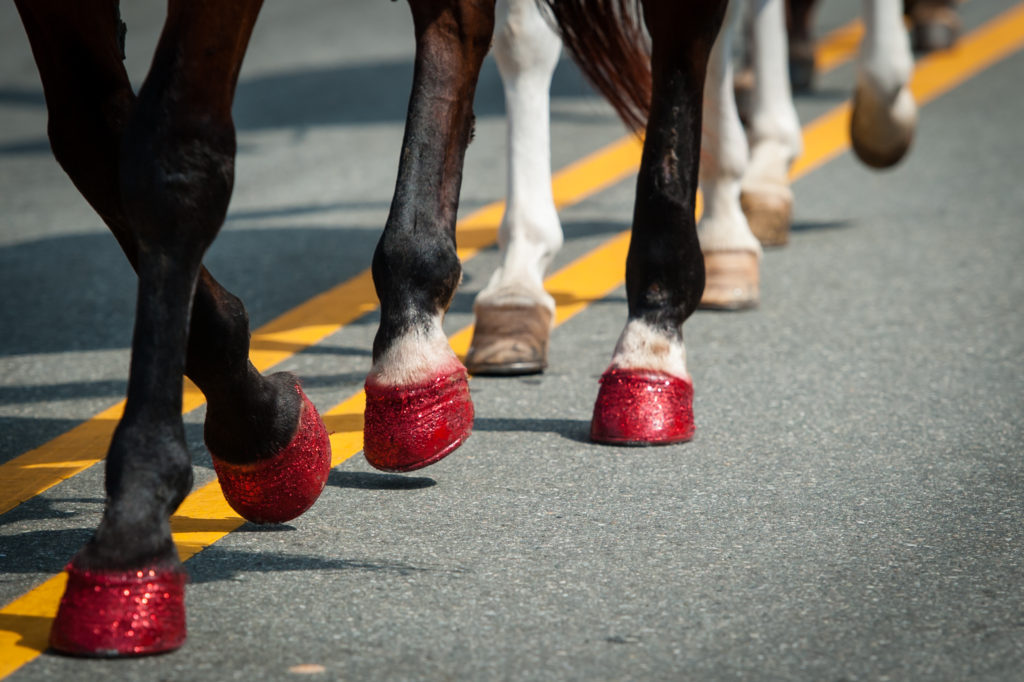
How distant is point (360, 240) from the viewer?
5.38 m

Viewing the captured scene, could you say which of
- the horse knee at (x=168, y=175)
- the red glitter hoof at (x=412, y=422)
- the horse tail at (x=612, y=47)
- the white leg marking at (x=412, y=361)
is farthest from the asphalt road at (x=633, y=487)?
the horse tail at (x=612, y=47)

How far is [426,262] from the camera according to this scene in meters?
2.53

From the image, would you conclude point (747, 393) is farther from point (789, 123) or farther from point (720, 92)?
point (789, 123)

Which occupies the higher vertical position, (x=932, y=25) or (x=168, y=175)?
(x=932, y=25)

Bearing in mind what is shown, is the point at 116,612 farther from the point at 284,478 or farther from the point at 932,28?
the point at 932,28

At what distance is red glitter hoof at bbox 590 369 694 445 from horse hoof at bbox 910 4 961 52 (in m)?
6.79

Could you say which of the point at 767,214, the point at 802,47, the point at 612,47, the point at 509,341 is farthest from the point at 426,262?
the point at 802,47

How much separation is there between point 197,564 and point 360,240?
3.01 metres

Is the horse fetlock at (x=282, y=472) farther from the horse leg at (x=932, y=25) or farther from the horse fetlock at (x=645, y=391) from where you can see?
the horse leg at (x=932, y=25)

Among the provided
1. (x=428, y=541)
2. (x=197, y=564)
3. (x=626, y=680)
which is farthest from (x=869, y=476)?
(x=197, y=564)

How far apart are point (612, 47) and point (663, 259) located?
0.51 m

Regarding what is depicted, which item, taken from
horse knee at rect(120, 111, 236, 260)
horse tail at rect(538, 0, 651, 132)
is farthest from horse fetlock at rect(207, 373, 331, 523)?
horse tail at rect(538, 0, 651, 132)

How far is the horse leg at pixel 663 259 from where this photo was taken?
3.02m

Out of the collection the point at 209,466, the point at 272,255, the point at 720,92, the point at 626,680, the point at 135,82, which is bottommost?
the point at 626,680
